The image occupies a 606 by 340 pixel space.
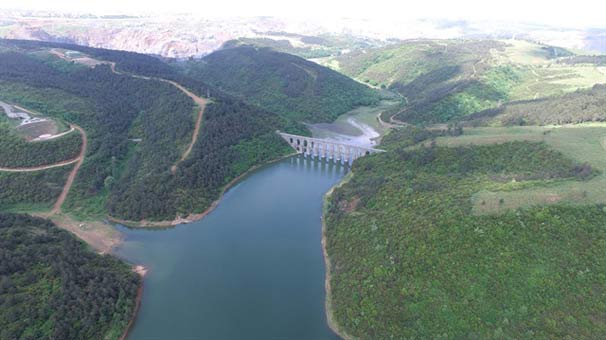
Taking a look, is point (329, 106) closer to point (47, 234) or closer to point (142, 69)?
point (142, 69)

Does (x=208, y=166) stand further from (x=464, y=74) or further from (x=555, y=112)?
(x=464, y=74)

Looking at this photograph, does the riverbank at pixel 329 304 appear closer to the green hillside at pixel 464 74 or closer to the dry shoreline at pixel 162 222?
the dry shoreline at pixel 162 222

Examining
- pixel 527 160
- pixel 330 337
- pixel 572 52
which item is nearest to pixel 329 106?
pixel 527 160

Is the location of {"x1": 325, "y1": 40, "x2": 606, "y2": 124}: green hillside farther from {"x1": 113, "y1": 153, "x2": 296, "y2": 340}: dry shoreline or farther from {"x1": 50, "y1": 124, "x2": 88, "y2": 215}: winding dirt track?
{"x1": 50, "y1": 124, "x2": 88, "y2": 215}: winding dirt track

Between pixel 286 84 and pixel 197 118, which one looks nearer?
pixel 197 118

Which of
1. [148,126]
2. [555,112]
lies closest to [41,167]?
[148,126]

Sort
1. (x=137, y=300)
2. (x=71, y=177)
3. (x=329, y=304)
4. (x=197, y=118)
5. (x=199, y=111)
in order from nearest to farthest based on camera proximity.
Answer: (x=329, y=304) < (x=137, y=300) < (x=71, y=177) < (x=197, y=118) < (x=199, y=111)

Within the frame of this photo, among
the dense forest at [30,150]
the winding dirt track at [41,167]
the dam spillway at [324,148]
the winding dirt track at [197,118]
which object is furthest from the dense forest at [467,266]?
the dense forest at [30,150]
